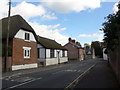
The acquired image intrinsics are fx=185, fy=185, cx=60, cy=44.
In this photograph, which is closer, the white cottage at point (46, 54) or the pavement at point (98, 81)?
the pavement at point (98, 81)

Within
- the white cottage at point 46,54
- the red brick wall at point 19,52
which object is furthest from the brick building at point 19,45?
the white cottage at point 46,54

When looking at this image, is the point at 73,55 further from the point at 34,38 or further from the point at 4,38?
the point at 4,38

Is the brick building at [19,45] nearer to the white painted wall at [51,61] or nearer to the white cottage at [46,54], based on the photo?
the white cottage at [46,54]

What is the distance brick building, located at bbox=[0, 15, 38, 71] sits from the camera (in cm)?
2642

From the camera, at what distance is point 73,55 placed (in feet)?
243

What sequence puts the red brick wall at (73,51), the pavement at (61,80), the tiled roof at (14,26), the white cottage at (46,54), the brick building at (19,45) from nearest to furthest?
the pavement at (61,80)
the brick building at (19,45)
the tiled roof at (14,26)
the white cottage at (46,54)
the red brick wall at (73,51)

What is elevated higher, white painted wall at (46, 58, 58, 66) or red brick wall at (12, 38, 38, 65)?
red brick wall at (12, 38, 38, 65)

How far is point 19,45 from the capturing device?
28828mm

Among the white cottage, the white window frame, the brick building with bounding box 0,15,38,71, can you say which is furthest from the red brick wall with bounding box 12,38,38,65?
the white cottage

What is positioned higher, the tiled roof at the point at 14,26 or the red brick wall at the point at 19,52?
the tiled roof at the point at 14,26

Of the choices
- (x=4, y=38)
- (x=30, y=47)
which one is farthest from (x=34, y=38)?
(x=4, y=38)

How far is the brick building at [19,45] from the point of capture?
2642cm

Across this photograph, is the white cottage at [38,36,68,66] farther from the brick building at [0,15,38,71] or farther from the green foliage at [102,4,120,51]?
the green foliage at [102,4,120,51]

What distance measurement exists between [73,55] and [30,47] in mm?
43379
